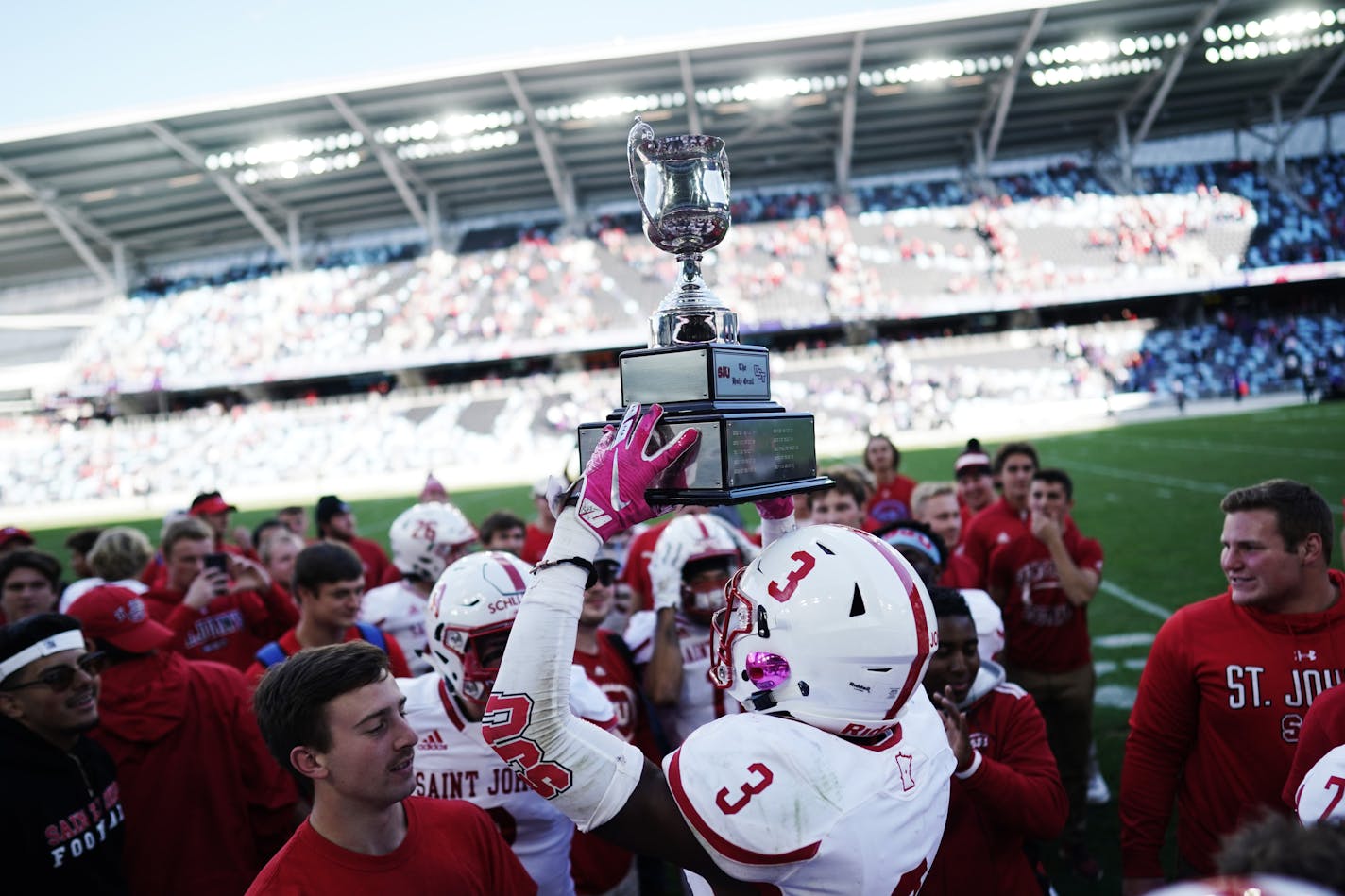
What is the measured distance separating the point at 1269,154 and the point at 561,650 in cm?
4710

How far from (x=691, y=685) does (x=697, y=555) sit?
0.57 m

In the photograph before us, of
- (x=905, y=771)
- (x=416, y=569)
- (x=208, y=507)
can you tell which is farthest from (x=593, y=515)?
(x=208, y=507)

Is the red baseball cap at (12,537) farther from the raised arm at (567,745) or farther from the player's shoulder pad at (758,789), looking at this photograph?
the player's shoulder pad at (758,789)

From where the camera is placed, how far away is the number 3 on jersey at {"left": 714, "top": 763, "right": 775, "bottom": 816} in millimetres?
1597

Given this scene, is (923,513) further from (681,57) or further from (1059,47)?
(1059,47)

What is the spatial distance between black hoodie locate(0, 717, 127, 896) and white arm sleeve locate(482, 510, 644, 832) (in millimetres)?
2033

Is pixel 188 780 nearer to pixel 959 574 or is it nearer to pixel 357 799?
pixel 357 799

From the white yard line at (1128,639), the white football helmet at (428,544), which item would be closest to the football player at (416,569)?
the white football helmet at (428,544)

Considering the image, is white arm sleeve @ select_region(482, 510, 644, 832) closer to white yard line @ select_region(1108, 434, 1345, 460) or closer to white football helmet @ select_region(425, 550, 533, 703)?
white football helmet @ select_region(425, 550, 533, 703)

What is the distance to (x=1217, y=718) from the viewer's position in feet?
9.71

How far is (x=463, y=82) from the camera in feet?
101

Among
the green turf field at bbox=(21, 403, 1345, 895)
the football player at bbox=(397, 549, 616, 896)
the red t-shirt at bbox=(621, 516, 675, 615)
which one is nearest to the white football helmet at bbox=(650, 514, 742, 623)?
the red t-shirt at bbox=(621, 516, 675, 615)

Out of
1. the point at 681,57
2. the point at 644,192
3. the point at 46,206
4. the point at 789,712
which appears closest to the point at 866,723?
the point at 789,712

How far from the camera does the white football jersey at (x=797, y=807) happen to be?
1.59 m
